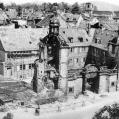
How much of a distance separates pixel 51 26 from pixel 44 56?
7.22 metres

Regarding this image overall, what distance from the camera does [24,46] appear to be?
240ft

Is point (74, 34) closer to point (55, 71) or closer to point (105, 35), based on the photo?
point (105, 35)

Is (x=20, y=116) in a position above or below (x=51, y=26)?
below

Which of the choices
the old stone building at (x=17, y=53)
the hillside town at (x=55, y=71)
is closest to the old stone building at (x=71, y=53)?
the hillside town at (x=55, y=71)

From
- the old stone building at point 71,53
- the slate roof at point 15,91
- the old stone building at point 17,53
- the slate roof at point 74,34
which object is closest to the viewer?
the slate roof at point 15,91

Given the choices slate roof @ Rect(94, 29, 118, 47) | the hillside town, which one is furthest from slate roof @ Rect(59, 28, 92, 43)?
slate roof @ Rect(94, 29, 118, 47)

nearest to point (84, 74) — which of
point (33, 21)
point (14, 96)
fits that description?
point (14, 96)

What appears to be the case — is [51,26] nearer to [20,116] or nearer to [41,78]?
[41,78]

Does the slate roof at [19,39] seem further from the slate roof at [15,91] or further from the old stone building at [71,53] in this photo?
the slate roof at [15,91]

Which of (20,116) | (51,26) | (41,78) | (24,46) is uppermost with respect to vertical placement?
(51,26)

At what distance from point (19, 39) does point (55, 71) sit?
1590 centimetres

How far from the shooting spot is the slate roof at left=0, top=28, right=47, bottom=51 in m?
71.3

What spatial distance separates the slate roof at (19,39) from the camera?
71.3 meters

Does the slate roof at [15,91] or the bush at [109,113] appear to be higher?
the bush at [109,113]
